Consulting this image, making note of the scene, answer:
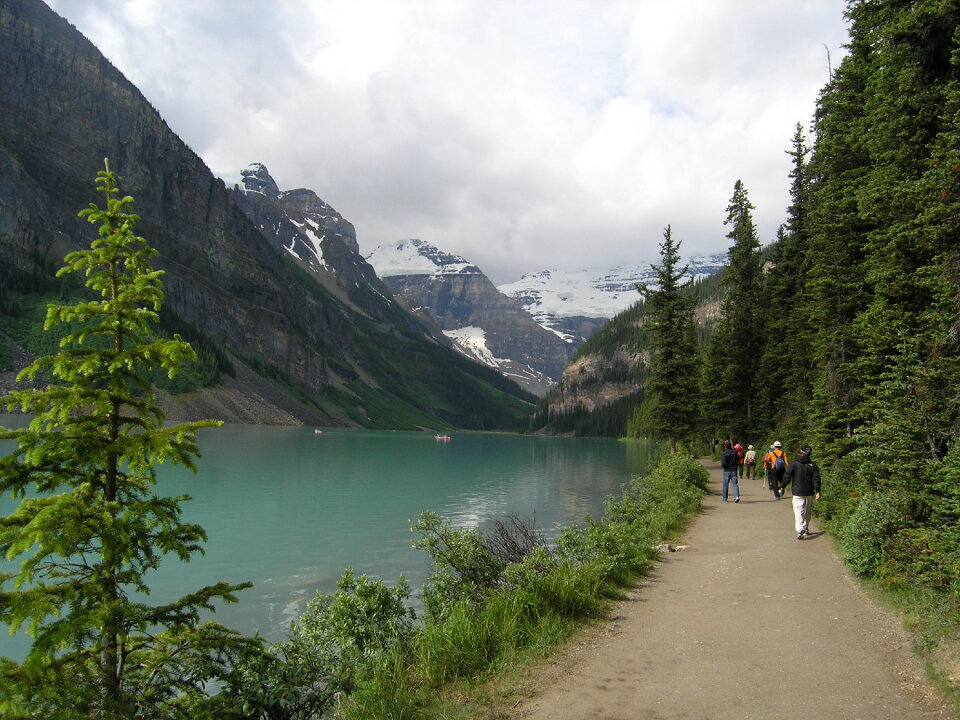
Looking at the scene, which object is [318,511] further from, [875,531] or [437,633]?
[875,531]

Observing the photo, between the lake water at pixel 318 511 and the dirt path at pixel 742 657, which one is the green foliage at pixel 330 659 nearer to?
the dirt path at pixel 742 657

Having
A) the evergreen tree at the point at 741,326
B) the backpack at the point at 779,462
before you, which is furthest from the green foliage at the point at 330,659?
the evergreen tree at the point at 741,326

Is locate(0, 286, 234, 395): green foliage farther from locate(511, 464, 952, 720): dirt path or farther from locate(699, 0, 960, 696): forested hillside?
locate(511, 464, 952, 720): dirt path

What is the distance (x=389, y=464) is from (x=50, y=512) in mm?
62337

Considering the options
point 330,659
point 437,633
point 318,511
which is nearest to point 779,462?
point 437,633

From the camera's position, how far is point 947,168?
39.6 ft

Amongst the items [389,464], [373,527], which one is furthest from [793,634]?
[389,464]

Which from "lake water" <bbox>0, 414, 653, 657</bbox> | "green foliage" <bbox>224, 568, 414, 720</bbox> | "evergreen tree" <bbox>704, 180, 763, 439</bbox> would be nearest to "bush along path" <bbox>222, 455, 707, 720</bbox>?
"green foliage" <bbox>224, 568, 414, 720</bbox>

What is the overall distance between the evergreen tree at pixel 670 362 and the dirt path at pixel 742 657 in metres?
25.1

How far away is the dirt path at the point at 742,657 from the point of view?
6629mm

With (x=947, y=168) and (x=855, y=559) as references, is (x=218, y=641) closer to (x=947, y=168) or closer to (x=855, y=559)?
(x=855, y=559)

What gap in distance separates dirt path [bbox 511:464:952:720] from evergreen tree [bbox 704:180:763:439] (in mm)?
35179

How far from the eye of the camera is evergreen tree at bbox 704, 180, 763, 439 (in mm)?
45250

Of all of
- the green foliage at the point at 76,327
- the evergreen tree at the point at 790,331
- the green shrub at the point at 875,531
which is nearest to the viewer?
the green shrub at the point at 875,531
